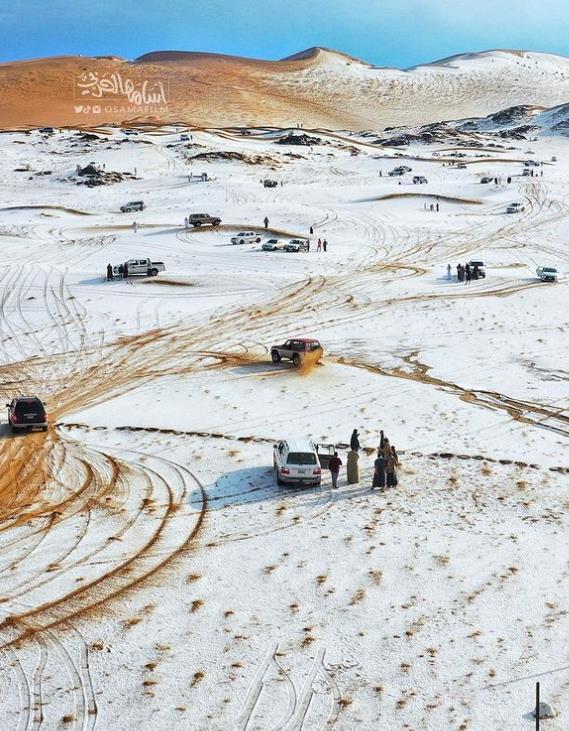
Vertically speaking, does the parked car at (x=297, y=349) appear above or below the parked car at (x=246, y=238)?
below

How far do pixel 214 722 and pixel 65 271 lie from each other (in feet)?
137

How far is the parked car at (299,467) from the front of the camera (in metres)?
19.5

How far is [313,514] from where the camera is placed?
18.1 meters

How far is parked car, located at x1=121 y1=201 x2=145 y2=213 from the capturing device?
7219 centimetres

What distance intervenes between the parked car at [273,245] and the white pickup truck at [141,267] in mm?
9696

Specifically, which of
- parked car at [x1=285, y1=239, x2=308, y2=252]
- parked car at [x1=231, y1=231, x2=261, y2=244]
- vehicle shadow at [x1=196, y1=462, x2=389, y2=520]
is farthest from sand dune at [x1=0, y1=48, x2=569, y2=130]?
vehicle shadow at [x1=196, y1=462, x2=389, y2=520]

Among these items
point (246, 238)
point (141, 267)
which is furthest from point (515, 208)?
point (141, 267)

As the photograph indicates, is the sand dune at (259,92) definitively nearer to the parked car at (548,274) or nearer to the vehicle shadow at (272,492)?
the parked car at (548,274)

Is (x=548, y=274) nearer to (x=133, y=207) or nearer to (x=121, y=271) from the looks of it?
(x=121, y=271)

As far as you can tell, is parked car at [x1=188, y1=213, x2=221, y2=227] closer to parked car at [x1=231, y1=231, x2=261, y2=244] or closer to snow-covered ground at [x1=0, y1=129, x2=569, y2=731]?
parked car at [x1=231, y1=231, x2=261, y2=244]

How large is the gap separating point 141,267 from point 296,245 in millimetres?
12615

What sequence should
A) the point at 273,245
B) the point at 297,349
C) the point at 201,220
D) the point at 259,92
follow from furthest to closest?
the point at 259,92
the point at 201,220
the point at 273,245
the point at 297,349

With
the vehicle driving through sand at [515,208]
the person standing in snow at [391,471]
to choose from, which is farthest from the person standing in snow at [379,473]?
the vehicle driving through sand at [515,208]

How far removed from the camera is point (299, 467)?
19.5 metres
